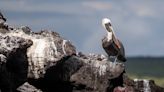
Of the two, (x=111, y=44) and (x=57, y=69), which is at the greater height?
(x=111, y=44)

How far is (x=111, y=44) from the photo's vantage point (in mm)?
44812

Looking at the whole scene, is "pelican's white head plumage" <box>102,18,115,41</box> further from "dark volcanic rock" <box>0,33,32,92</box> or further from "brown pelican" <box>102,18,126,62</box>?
"dark volcanic rock" <box>0,33,32,92</box>

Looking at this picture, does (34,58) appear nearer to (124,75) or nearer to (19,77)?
(19,77)

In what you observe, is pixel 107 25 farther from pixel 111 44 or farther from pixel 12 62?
pixel 12 62

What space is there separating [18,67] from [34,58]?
1.25 metres

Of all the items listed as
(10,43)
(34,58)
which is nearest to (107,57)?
(34,58)

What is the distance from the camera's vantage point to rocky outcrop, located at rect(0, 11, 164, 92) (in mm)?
41750

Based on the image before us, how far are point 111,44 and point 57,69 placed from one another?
399 centimetres

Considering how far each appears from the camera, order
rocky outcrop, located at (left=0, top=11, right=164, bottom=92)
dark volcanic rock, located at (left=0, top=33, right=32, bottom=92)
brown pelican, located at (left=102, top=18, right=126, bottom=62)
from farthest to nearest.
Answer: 1. brown pelican, located at (left=102, top=18, right=126, bottom=62)
2. rocky outcrop, located at (left=0, top=11, right=164, bottom=92)
3. dark volcanic rock, located at (left=0, top=33, right=32, bottom=92)

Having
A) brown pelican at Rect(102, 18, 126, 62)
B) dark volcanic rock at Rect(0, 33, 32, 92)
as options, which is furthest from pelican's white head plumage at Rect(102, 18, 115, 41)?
dark volcanic rock at Rect(0, 33, 32, 92)

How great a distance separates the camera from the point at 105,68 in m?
43.8

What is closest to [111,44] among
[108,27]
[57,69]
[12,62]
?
[108,27]

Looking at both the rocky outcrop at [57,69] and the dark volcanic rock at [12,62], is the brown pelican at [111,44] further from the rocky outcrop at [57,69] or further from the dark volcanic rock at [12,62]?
the dark volcanic rock at [12,62]

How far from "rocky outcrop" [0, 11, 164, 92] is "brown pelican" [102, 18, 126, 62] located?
0.57 metres
